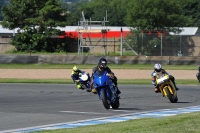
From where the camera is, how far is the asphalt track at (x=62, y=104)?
14766mm

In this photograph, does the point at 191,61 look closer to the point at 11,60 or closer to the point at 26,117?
the point at 11,60

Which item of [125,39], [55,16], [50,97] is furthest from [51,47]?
[50,97]

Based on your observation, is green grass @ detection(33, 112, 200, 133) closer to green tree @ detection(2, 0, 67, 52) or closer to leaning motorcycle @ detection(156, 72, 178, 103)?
leaning motorcycle @ detection(156, 72, 178, 103)

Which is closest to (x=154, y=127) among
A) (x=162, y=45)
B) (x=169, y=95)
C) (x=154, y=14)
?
(x=169, y=95)

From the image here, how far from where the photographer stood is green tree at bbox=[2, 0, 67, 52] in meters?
62.5

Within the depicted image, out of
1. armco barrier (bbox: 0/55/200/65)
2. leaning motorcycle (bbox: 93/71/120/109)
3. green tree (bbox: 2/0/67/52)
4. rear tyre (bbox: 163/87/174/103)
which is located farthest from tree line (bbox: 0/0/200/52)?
leaning motorcycle (bbox: 93/71/120/109)

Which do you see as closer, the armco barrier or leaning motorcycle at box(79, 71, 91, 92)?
leaning motorcycle at box(79, 71, 91, 92)

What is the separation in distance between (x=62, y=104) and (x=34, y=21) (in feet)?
152

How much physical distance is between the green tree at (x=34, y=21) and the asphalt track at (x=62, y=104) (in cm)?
3641

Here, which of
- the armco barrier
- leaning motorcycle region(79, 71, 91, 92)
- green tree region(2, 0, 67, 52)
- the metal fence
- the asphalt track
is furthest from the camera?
green tree region(2, 0, 67, 52)

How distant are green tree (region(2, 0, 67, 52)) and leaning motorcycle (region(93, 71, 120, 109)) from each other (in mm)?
44701

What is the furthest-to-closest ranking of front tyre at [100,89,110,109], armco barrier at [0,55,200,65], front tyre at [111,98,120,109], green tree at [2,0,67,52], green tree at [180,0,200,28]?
1. green tree at [180,0,200,28]
2. green tree at [2,0,67,52]
3. armco barrier at [0,55,200,65]
4. front tyre at [111,98,120,109]
5. front tyre at [100,89,110,109]

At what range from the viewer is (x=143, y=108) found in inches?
703

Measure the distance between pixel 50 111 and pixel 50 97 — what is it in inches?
211
